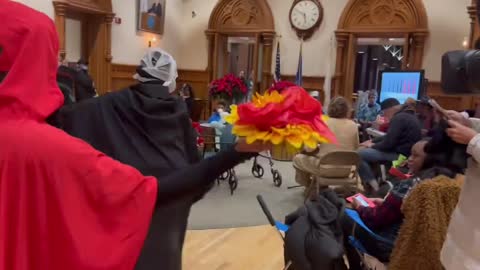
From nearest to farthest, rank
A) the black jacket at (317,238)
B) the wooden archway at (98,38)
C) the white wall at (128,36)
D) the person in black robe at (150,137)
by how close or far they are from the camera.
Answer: the person in black robe at (150,137) < the black jacket at (317,238) < the wooden archway at (98,38) < the white wall at (128,36)

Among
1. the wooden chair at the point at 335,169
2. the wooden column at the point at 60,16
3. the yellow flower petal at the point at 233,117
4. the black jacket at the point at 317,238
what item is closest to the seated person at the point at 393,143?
the wooden chair at the point at 335,169

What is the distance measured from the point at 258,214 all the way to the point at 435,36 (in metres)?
5.56

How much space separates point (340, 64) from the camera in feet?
29.3

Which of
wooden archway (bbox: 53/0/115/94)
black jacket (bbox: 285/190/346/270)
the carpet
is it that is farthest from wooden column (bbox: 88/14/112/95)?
black jacket (bbox: 285/190/346/270)

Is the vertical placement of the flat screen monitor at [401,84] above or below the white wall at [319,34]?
below

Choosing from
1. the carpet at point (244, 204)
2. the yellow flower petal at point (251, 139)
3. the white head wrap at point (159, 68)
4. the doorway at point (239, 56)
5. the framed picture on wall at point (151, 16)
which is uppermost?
the framed picture on wall at point (151, 16)

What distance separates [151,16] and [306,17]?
3315 mm

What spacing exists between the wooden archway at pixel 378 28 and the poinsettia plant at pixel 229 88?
12.4 ft

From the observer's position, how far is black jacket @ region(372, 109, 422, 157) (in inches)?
181

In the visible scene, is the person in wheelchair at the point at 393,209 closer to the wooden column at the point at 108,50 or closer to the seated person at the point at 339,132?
the seated person at the point at 339,132

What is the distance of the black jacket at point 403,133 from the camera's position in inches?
181

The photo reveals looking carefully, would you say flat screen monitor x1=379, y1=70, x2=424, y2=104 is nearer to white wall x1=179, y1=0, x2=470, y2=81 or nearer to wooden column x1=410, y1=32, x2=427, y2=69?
wooden column x1=410, y1=32, x2=427, y2=69

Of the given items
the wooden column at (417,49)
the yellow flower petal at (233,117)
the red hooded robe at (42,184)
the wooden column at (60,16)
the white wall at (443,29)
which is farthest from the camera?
the wooden column at (417,49)

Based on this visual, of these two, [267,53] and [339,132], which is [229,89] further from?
[267,53]
